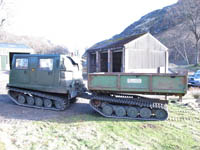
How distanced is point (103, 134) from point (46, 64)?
13.9 ft

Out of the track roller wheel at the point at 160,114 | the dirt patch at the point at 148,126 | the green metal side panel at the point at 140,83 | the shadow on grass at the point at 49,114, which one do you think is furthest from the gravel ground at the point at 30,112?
the track roller wheel at the point at 160,114

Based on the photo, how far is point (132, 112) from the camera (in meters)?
6.27

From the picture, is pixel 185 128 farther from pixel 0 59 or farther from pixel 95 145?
pixel 0 59

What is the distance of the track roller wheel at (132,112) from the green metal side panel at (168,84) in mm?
1076

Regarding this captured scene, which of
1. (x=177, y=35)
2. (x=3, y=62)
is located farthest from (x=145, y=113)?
(x=177, y=35)

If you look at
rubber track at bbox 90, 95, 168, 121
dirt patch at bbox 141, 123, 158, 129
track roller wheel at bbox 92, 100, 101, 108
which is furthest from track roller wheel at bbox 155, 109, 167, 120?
track roller wheel at bbox 92, 100, 101, 108

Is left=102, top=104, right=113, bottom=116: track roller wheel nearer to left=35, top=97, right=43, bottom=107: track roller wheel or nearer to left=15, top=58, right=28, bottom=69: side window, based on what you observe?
left=35, top=97, right=43, bottom=107: track roller wheel

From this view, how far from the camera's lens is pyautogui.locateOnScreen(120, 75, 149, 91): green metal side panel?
5986 millimetres

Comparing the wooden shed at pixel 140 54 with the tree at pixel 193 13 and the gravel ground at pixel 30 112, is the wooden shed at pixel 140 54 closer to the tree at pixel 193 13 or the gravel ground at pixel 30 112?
the gravel ground at pixel 30 112

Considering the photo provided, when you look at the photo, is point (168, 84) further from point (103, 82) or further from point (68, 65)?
point (68, 65)

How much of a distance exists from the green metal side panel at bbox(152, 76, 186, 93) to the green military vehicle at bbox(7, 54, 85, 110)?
12.0 ft

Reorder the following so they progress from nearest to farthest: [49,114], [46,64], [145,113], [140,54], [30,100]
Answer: [145,113]
[49,114]
[46,64]
[30,100]
[140,54]

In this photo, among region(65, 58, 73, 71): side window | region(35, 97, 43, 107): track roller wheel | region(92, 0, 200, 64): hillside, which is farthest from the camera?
region(92, 0, 200, 64): hillside

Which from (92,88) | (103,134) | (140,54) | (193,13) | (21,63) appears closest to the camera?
(103,134)
